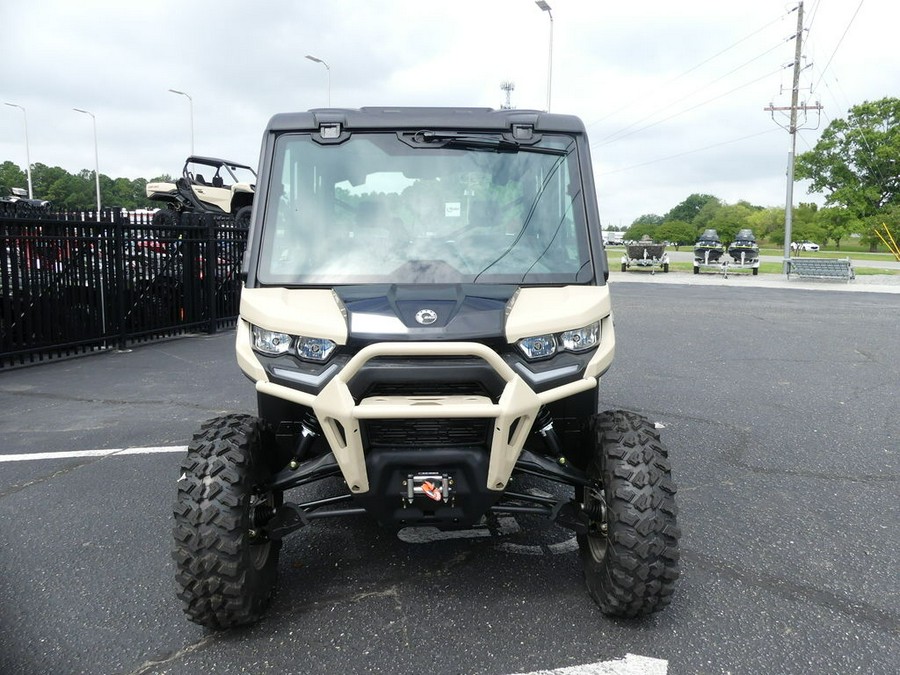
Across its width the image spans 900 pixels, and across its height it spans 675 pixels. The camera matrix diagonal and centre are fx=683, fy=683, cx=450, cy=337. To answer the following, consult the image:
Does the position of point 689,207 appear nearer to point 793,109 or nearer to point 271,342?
point 793,109

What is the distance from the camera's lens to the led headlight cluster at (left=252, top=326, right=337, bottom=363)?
2.73m

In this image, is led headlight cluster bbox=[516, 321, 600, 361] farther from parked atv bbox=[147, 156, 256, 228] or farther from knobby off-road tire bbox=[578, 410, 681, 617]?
parked atv bbox=[147, 156, 256, 228]

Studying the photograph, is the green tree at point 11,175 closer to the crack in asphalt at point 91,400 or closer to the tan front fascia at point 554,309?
the crack in asphalt at point 91,400

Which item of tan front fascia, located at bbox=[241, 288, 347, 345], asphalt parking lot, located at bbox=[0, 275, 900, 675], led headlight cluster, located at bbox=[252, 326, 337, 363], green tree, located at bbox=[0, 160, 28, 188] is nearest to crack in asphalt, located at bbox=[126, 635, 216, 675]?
asphalt parking lot, located at bbox=[0, 275, 900, 675]

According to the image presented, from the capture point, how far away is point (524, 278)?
10.1 ft

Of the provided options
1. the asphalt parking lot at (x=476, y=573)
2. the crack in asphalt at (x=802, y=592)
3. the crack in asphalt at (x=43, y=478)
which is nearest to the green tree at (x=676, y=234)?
the asphalt parking lot at (x=476, y=573)

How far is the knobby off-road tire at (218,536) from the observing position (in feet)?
8.75

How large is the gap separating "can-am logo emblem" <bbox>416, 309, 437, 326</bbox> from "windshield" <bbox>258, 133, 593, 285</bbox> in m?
0.48

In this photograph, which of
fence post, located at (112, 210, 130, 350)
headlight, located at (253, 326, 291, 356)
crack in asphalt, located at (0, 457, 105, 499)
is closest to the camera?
headlight, located at (253, 326, 291, 356)

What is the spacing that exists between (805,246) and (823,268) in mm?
60899

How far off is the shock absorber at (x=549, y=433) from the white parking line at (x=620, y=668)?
2.67ft

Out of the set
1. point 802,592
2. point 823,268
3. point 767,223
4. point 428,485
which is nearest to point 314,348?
point 428,485

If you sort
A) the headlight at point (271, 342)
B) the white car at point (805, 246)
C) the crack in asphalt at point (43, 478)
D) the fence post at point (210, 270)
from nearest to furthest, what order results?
the headlight at point (271, 342), the crack in asphalt at point (43, 478), the fence post at point (210, 270), the white car at point (805, 246)

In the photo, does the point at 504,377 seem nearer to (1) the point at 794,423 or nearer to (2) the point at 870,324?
(1) the point at 794,423
